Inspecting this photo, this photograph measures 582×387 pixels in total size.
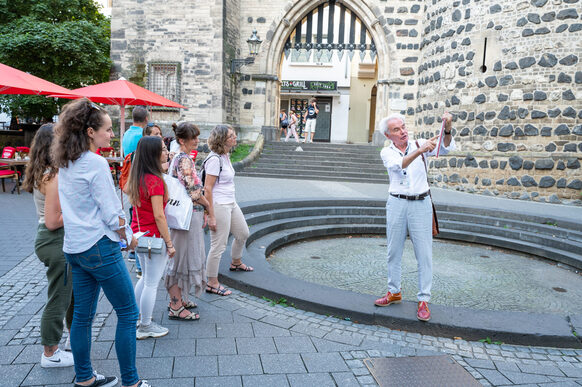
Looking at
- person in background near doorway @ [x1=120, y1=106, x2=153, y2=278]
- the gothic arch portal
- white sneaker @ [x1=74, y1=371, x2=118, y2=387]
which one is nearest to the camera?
white sneaker @ [x1=74, y1=371, x2=118, y2=387]

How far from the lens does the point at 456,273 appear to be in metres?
5.96

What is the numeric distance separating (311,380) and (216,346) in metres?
0.80

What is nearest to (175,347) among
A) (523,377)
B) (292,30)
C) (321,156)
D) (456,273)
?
(523,377)

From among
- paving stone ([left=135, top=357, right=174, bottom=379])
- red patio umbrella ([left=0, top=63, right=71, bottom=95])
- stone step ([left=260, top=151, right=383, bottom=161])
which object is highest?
red patio umbrella ([left=0, top=63, right=71, bottom=95])

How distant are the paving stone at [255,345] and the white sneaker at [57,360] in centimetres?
113

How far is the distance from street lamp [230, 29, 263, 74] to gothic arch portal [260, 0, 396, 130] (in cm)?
82

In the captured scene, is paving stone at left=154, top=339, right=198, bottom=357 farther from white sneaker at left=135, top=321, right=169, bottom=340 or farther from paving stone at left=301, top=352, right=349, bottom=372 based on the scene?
paving stone at left=301, top=352, right=349, bottom=372

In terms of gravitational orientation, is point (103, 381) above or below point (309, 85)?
below

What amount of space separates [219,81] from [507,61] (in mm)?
9347

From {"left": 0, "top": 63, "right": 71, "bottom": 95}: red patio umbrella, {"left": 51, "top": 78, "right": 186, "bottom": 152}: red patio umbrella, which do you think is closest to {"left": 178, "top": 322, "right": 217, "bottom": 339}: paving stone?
{"left": 0, "top": 63, "right": 71, "bottom": 95}: red patio umbrella

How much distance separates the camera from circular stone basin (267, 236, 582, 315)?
16.3 ft

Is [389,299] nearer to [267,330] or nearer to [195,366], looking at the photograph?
[267,330]

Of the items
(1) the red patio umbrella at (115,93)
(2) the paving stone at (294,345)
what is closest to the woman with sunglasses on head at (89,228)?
(2) the paving stone at (294,345)

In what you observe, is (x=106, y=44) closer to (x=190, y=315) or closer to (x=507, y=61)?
(x=507, y=61)
